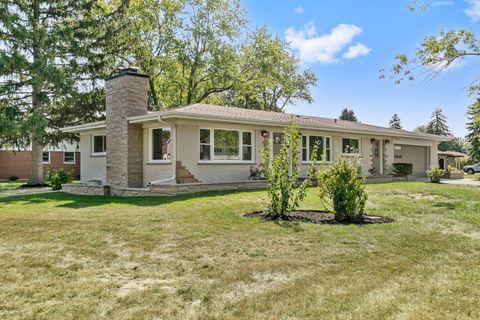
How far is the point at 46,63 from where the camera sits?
65.6ft

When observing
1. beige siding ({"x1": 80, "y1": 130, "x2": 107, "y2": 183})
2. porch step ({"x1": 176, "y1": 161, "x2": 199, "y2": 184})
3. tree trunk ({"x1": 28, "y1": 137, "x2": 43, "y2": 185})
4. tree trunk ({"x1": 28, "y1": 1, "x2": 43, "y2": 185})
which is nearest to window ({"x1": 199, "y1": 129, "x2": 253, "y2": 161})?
porch step ({"x1": 176, "y1": 161, "x2": 199, "y2": 184})

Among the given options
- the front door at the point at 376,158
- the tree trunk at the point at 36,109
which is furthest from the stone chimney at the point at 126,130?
the front door at the point at 376,158

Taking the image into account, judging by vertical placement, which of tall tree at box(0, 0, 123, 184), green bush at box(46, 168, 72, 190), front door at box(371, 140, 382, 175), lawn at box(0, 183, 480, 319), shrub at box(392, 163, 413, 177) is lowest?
lawn at box(0, 183, 480, 319)

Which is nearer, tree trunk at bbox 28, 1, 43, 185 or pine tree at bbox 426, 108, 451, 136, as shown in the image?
tree trunk at bbox 28, 1, 43, 185

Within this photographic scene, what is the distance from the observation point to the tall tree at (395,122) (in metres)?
64.4

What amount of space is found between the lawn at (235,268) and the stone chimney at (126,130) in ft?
20.1

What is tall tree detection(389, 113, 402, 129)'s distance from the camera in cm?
6441

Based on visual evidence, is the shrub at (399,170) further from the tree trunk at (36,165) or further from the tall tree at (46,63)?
the tree trunk at (36,165)

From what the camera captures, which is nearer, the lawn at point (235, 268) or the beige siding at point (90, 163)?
the lawn at point (235, 268)

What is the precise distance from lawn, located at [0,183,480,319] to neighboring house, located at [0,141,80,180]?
22.7 metres

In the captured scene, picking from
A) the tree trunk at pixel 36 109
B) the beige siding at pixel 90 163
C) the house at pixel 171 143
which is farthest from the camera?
the tree trunk at pixel 36 109

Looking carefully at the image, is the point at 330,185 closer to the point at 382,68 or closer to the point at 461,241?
the point at 461,241

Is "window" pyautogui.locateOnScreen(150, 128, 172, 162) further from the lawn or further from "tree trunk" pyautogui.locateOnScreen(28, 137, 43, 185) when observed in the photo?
"tree trunk" pyautogui.locateOnScreen(28, 137, 43, 185)

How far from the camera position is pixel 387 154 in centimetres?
2167
